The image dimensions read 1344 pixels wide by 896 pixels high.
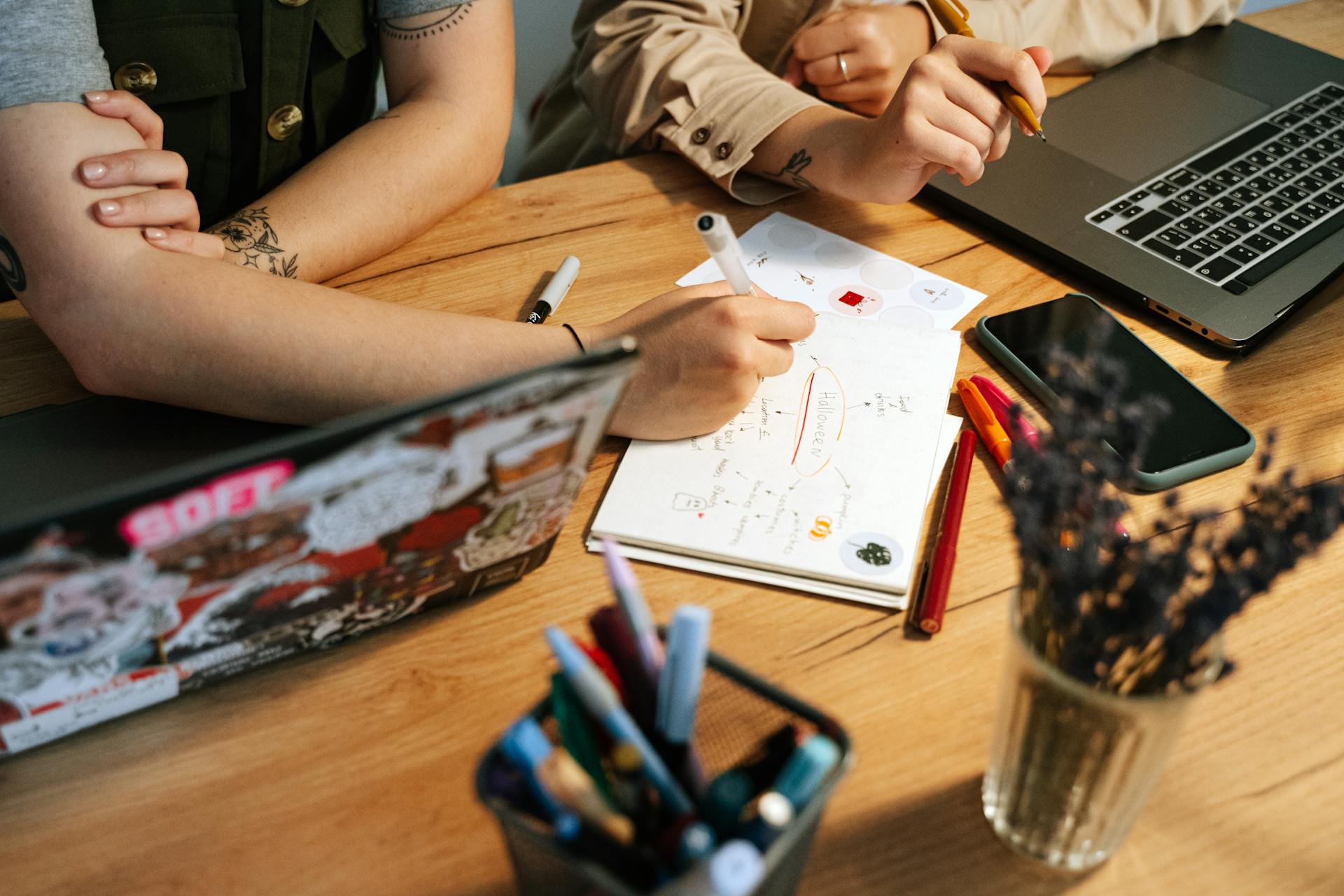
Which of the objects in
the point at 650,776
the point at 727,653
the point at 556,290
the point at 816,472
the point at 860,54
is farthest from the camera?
the point at 860,54

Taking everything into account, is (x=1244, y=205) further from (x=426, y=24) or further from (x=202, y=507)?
(x=202, y=507)

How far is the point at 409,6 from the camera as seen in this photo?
93 cm

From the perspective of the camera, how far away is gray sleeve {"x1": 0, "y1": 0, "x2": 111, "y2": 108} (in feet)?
2.15

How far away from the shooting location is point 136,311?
0.66 metres

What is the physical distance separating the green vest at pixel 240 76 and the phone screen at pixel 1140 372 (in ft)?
2.06

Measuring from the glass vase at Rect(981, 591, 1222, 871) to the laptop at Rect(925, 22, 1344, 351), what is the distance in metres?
0.44

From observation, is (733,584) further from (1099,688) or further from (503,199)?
(503,199)

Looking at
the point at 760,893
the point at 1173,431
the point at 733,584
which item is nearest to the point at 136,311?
the point at 733,584

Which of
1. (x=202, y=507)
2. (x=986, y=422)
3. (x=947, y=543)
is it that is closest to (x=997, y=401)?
(x=986, y=422)

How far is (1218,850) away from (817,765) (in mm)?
253

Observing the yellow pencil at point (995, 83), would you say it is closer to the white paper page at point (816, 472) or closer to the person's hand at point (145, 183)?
the white paper page at point (816, 472)

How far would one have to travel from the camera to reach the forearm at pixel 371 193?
83 cm

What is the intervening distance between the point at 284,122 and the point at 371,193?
5.5 inches

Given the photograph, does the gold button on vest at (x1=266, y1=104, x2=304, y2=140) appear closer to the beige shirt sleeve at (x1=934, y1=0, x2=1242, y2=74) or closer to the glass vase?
the beige shirt sleeve at (x1=934, y1=0, x2=1242, y2=74)
